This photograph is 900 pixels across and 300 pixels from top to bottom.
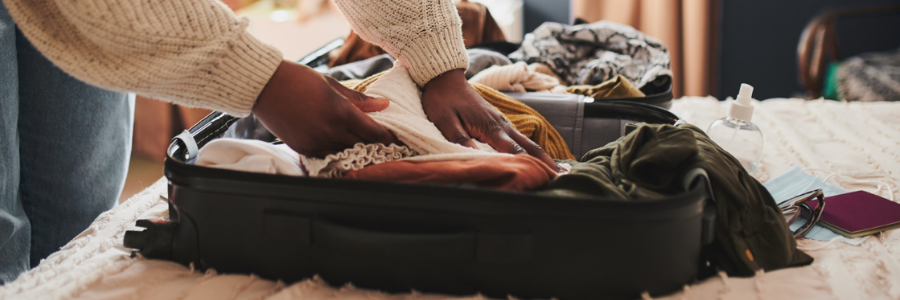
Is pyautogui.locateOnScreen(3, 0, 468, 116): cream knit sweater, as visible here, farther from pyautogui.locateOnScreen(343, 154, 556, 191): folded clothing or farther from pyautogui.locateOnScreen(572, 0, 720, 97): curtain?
pyautogui.locateOnScreen(572, 0, 720, 97): curtain

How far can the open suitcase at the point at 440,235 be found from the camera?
1.19ft

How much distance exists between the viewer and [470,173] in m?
0.41

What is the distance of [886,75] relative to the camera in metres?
1.51

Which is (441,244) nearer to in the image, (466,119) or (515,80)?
(466,119)

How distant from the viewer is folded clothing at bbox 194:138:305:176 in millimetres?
423

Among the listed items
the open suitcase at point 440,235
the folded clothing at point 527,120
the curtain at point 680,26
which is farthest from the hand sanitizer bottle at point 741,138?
the curtain at point 680,26

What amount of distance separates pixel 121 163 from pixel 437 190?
715mm

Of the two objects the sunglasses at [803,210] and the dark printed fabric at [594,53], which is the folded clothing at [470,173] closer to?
the sunglasses at [803,210]

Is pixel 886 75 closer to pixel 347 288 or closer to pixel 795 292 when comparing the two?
pixel 795 292

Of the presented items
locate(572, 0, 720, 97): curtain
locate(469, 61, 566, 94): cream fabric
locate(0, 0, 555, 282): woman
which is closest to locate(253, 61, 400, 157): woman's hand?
locate(0, 0, 555, 282): woman

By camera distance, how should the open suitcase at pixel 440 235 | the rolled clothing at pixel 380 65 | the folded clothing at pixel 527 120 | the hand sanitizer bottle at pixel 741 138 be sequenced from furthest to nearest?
the rolled clothing at pixel 380 65 < the hand sanitizer bottle at pixel 741 138 < the folded clothing at pixel 527 120 < the open suitcase at pixel 440 235

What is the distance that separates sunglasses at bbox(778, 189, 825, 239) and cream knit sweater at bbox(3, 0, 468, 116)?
554mm

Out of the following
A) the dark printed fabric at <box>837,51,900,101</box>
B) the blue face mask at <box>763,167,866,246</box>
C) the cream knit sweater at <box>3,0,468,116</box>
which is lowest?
Result: the dark printed fabric at <box>837,51,900,101</box>

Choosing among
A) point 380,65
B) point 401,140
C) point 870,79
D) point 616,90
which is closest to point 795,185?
point 616,90
